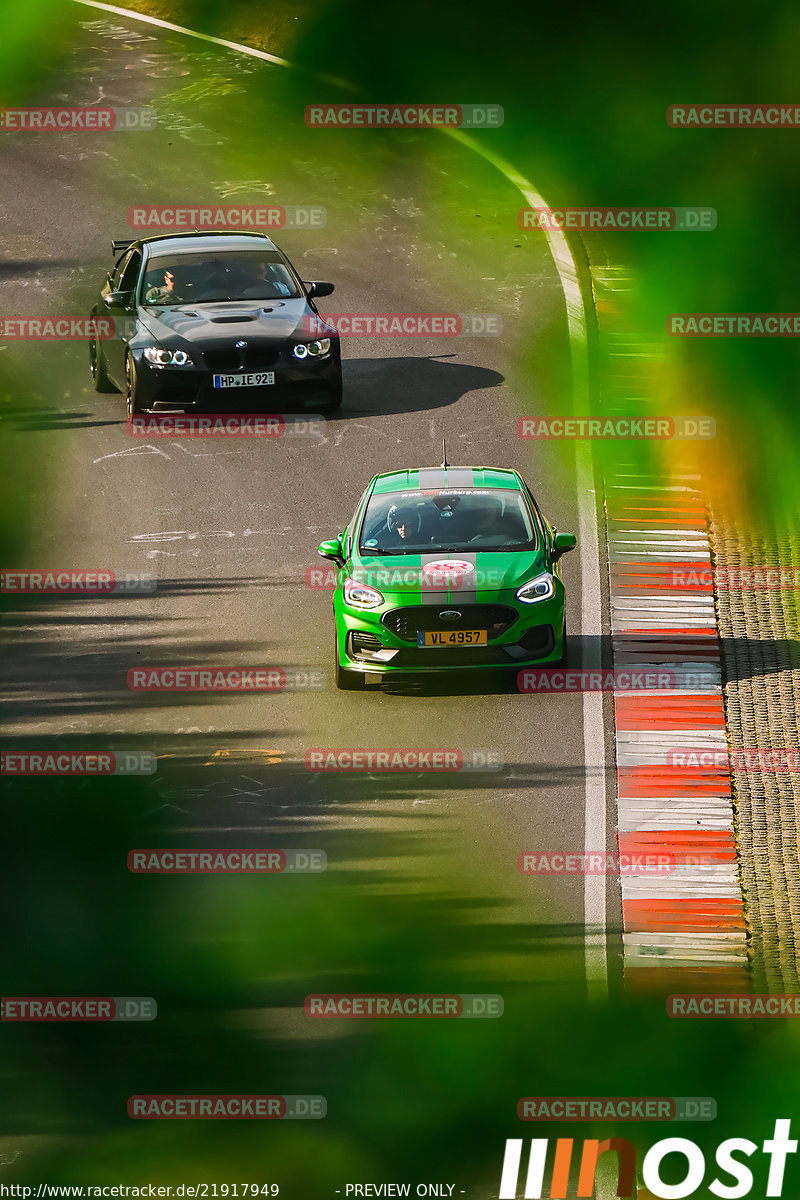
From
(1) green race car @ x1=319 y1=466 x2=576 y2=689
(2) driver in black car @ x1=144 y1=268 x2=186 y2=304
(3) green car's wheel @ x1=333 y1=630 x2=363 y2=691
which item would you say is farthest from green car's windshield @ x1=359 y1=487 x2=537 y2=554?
(2) driver in black car @ x1=144 y1=268 x2=186 y2=304

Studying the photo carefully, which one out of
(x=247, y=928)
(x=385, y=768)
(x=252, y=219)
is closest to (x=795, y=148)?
(x=252, y=219)

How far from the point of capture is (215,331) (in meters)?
20.4

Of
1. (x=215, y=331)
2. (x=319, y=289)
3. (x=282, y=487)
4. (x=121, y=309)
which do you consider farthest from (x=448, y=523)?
(x=121, y=309)

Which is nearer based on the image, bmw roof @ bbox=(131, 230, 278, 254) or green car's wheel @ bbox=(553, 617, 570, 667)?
green car's wheel @ bbox=(553, 617, 570, 667)

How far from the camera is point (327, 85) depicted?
3238 cm

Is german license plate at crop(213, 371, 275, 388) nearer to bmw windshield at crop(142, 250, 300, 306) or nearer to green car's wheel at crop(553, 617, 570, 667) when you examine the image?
bmw windshield at crop(142, 250, 300, 306)

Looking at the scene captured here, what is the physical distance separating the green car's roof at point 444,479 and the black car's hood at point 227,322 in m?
4.22

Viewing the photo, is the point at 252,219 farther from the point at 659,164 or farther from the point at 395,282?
the point at 659,164

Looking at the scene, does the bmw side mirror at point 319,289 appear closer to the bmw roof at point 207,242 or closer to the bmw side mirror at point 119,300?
the bmw roof at point 207,242

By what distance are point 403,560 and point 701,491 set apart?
5.91m

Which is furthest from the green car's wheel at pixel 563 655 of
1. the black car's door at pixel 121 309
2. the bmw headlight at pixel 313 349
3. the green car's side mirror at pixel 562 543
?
the black car's door at pixel 121 309

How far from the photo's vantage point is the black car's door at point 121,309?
2116 cm

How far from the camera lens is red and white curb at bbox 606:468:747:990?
12.6 m

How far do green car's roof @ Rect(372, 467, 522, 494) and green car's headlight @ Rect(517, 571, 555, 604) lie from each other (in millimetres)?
1460
